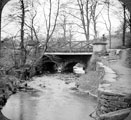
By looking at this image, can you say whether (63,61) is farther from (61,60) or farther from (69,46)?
(69,46)

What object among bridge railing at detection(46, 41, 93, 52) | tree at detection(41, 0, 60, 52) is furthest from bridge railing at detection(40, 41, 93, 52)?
tree at detection(41, 0, 60, 52)

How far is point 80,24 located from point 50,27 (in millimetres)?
1983

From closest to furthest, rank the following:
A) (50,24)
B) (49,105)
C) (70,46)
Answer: (49,105), (50,24), (70,46)

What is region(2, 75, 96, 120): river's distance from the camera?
492 cm

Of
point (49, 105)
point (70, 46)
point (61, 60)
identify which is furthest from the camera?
point (61, 60)

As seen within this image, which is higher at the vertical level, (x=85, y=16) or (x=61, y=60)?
(x=85, y=16)

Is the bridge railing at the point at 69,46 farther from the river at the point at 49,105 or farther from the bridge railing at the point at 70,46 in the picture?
the river at the point at 49,105

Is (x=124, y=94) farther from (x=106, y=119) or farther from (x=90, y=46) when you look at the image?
(x=90, y=46)

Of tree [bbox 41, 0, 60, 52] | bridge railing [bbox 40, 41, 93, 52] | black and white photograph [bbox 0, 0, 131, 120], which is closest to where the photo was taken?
black and white photograph [bbox 0, 0, 131, 120]

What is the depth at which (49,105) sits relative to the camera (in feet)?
19.0

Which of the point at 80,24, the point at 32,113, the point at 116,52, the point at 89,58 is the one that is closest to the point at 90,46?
the point at 89,58

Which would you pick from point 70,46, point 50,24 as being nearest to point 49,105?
point 50,24

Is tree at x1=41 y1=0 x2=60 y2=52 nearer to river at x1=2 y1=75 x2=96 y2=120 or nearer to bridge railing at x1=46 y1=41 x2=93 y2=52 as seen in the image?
bridge railing at x1=46 y1=41 x2=93 y2=52

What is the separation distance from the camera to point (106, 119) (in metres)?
2.91
